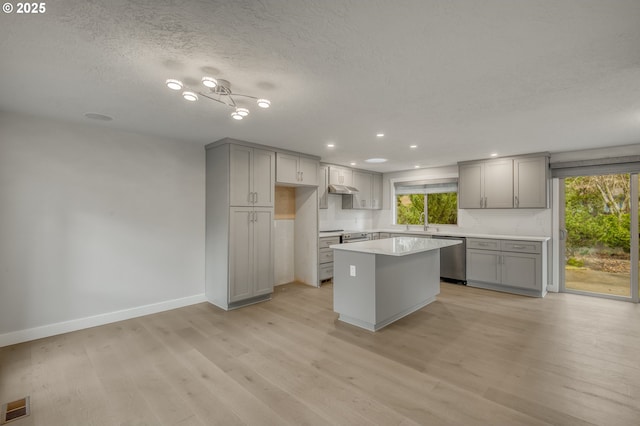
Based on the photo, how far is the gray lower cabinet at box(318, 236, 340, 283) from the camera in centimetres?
539

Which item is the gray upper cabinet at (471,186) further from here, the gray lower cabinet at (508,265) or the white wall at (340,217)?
the white wall at (340,217)

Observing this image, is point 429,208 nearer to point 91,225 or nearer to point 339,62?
point 339,62

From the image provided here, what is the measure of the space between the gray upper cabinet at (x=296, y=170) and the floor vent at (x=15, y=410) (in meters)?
3.54

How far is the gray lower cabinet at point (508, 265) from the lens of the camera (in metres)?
4.61

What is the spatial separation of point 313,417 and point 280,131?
305 cm

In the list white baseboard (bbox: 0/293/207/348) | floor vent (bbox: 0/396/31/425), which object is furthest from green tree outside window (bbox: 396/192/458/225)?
floor vent (bbox: 0/396/31/425)

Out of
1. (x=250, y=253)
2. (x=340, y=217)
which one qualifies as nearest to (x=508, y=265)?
(x=340, y=217)

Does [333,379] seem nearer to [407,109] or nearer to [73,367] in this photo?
[73,367]

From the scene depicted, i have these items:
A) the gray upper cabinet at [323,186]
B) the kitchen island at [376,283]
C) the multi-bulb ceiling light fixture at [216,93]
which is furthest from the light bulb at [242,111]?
the gray upper cabinet at [323,186]

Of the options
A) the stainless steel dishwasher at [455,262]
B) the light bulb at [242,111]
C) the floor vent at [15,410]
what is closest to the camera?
the floor vent at [15,410]

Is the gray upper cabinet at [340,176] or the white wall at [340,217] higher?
the gray upper cabinet at [340,176]

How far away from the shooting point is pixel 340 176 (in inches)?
243

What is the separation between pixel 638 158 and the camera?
4293 mm

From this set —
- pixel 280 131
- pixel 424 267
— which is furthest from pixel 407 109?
pixel 424 267
